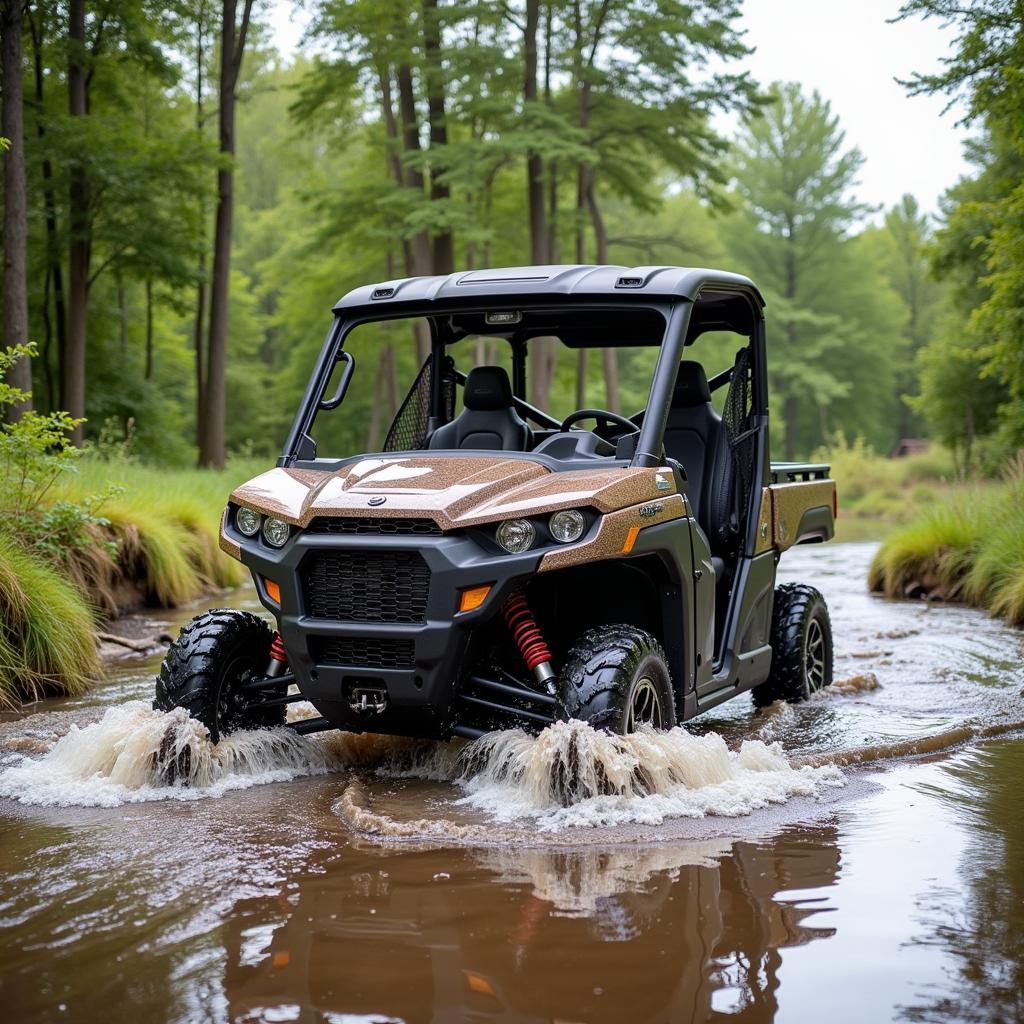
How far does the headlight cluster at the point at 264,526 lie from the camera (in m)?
5.31

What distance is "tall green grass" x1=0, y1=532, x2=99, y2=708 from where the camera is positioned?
7.75 meters

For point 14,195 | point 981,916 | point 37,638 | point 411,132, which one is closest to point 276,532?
point 981,916

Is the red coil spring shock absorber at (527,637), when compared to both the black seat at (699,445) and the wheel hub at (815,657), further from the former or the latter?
the wheel hub at (815,657)

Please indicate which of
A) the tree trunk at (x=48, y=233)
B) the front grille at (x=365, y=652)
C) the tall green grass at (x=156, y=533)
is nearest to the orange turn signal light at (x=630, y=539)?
the front grille at (x=365, y=652)

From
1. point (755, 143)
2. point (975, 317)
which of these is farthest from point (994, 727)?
point (755, 143)

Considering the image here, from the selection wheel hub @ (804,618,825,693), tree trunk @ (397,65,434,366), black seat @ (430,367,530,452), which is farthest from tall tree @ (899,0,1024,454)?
tree trunk @ (397,65,434,366)

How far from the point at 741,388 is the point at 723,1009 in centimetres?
433

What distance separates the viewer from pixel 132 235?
70.3 feet

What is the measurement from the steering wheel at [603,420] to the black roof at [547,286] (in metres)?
0.56

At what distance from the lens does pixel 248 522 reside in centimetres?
552

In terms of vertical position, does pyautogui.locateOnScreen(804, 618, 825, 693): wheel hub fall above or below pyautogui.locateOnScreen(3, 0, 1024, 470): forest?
below

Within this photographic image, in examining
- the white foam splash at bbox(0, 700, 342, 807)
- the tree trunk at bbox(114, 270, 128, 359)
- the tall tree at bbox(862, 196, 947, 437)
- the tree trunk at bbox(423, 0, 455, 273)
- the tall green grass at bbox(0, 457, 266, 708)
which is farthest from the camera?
the tall tree at bbox(862, 196, 947, 437)

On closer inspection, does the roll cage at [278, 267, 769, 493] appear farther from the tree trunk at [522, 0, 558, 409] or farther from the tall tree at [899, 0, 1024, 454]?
the tree trunk at [522, 0, 558, 409]

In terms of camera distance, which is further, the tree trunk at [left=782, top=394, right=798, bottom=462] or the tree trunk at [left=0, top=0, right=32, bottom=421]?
the tree trunk at [left=782, top=394, right=798, bottom=462]
